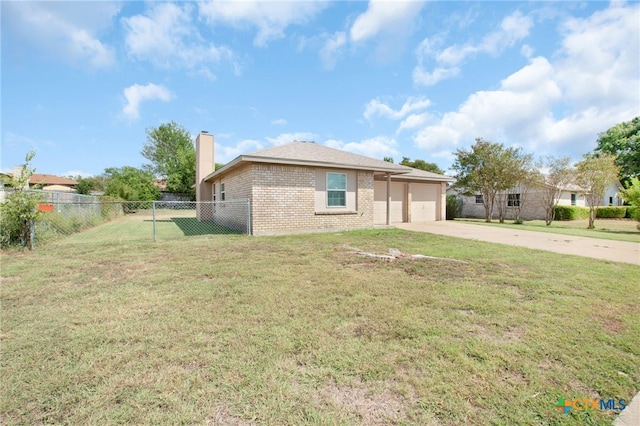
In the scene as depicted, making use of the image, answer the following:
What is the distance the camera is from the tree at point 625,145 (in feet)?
95.2

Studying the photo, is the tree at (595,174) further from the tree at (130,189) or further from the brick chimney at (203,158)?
the tree at (130,189)

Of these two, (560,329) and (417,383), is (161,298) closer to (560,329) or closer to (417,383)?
(417,383)

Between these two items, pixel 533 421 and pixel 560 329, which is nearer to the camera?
pixel 533 421

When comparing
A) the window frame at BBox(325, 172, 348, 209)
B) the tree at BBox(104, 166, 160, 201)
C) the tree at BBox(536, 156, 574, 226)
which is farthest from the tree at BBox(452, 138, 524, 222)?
the tree at BBox(104, 166, 160, 201)

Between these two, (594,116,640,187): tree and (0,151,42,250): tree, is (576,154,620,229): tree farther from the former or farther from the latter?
(0,151,42,250): tree

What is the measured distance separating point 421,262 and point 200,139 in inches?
549

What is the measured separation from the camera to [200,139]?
15.2 metres

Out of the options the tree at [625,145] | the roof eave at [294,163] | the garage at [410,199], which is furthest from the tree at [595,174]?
the tree at [625,145]

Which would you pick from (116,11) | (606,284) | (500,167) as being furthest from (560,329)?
(500,167)

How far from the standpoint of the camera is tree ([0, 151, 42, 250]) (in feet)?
22.5

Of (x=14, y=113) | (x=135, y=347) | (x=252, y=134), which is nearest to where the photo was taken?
(x=135, y=347)

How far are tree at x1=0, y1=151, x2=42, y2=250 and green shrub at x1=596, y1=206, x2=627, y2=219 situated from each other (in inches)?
1420

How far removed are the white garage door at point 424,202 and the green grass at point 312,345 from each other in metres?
11.4

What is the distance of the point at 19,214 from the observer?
6.97 m
